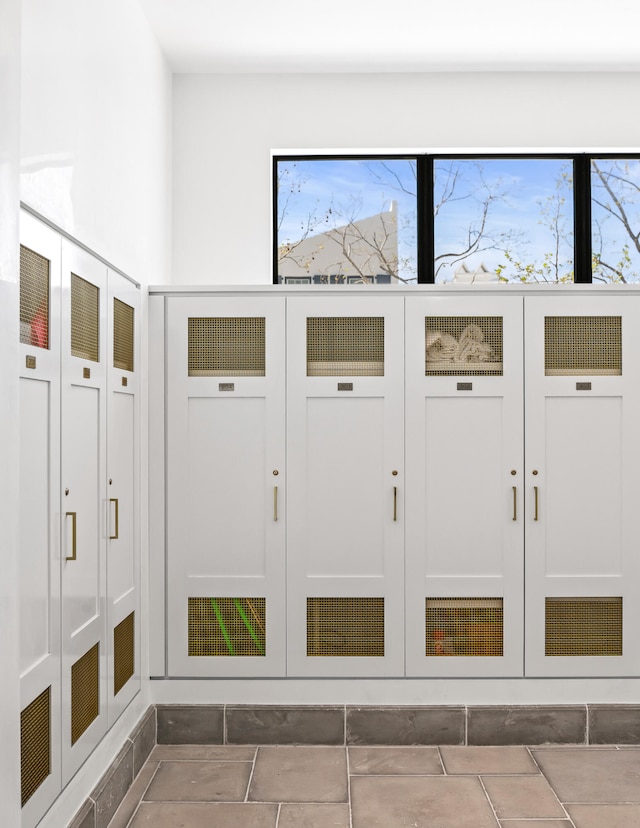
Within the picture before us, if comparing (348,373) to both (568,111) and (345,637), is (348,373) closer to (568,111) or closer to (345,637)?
(345,637)

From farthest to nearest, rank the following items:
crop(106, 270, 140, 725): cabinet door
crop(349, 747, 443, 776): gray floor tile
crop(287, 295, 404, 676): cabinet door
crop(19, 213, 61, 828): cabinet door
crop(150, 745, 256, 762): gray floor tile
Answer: crop(287, 295, 404, 676): cabinet door → crop(150, 745, 256, 762): gray floor tile → crop(349, 747, 443, 776): gray floor tile → crop(106, 270, 140, 725): cabinet door → crop(19, 213, 61, 828): cabinet door

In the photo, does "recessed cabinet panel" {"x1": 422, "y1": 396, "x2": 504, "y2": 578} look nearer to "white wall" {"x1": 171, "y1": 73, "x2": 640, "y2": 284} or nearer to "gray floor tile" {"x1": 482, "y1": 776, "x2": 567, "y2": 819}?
"gray floor tile" {"x1": 482, "y1": 776, "x2": 567, "y2": 819}

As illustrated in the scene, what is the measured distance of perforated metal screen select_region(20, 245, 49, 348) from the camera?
1.95m

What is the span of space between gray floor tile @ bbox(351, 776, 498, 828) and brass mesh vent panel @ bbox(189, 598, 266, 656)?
69cm

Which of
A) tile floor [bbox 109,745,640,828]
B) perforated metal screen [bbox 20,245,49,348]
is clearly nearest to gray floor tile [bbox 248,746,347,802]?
tile floor [bbox 109,745,640,828]

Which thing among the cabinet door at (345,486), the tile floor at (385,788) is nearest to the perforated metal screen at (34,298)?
the cabinet door at (345,486)

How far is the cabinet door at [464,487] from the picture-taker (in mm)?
3223

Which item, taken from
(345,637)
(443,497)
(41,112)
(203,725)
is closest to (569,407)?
(443,497)

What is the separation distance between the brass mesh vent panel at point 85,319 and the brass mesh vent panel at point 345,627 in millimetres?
1434

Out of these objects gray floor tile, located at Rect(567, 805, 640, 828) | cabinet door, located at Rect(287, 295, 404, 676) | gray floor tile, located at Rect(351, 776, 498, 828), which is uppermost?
cabinet door, located at Rect(287, 295, 404, 676)

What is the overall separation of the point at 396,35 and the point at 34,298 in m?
2.17

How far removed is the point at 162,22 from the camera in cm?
321

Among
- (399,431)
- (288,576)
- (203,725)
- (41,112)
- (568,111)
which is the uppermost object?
(568,111)

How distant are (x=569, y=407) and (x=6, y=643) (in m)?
2.42
